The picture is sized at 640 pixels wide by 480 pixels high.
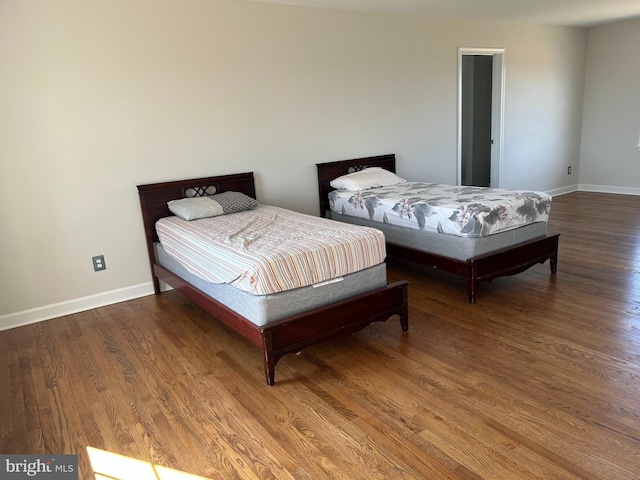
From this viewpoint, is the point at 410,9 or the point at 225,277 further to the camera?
the point at 410,9

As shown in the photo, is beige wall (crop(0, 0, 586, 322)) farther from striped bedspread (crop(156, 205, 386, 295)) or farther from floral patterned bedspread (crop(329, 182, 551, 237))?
floral patterned bedspread (crop(329, 182, 551, 237))

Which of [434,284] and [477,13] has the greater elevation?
[477,13]

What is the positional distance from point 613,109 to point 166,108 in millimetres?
6111

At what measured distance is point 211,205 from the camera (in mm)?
3691

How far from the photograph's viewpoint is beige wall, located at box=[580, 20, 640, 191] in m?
6.30

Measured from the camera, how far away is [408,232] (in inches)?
148

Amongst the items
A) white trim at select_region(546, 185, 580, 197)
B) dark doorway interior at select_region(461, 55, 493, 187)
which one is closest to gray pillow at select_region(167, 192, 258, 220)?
dark doorway interior at select_region(461, 55, 493, 187)

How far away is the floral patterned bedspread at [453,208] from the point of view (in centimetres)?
330

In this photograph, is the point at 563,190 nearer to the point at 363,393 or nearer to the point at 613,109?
the point at 613,109

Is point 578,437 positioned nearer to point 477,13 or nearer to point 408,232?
point 408,232

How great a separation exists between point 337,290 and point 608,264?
2606 millimetres

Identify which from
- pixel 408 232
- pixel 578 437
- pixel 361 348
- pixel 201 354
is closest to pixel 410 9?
pixel 408 232

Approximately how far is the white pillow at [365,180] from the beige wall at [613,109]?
394cm
